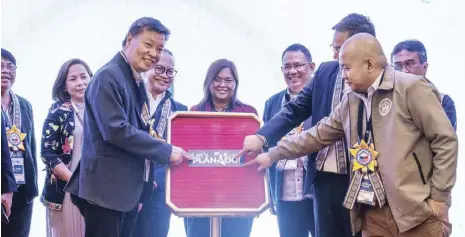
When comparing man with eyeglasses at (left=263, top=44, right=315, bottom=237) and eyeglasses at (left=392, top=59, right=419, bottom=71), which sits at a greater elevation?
eyeglasses at (left=392, top=59, right=419, bottom=71)

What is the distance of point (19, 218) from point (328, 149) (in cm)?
164

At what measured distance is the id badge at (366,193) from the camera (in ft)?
5.88

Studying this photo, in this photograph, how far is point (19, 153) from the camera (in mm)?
2703

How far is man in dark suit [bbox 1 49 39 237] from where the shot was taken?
8.69ft

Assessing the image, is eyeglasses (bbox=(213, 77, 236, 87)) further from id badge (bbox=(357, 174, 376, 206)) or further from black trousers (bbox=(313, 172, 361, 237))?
id badge (bbox=(357, 174, 376, 206))

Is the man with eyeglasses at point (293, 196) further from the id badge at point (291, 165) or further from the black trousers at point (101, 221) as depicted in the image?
the black trousers at point (101, 221)

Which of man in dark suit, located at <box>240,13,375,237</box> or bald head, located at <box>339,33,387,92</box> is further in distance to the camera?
man in dark suit, located at <box>240,13,375,237</box>

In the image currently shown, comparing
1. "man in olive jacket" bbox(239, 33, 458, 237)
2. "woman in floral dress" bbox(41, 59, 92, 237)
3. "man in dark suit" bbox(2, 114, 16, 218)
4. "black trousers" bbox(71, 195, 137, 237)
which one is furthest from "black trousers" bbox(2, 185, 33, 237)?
"man in olive jacket" bbox(239, 33, 458, 237)

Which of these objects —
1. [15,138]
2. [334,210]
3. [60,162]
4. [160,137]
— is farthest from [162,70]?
[334,210]

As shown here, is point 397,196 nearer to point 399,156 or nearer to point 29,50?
point 399,156

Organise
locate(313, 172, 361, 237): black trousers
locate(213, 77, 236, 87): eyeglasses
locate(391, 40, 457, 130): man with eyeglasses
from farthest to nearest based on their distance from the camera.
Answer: locate(213, 77, 236, 87): eyeglasses → locate(391, 40, 457, 130): man with eyeglasses → locate(313, 172, 361, 237): black trousers

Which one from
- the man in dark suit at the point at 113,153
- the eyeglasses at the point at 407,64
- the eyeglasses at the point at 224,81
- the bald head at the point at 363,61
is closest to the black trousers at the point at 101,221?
the man in dark suit at the point at 113,153

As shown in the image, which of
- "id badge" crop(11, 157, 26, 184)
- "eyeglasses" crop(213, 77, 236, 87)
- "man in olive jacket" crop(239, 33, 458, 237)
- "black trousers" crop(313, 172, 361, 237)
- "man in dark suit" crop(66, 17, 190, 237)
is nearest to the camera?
"man in olive jacket" crop(239, 33, 458, 237)

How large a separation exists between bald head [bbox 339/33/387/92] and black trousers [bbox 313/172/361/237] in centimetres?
43
